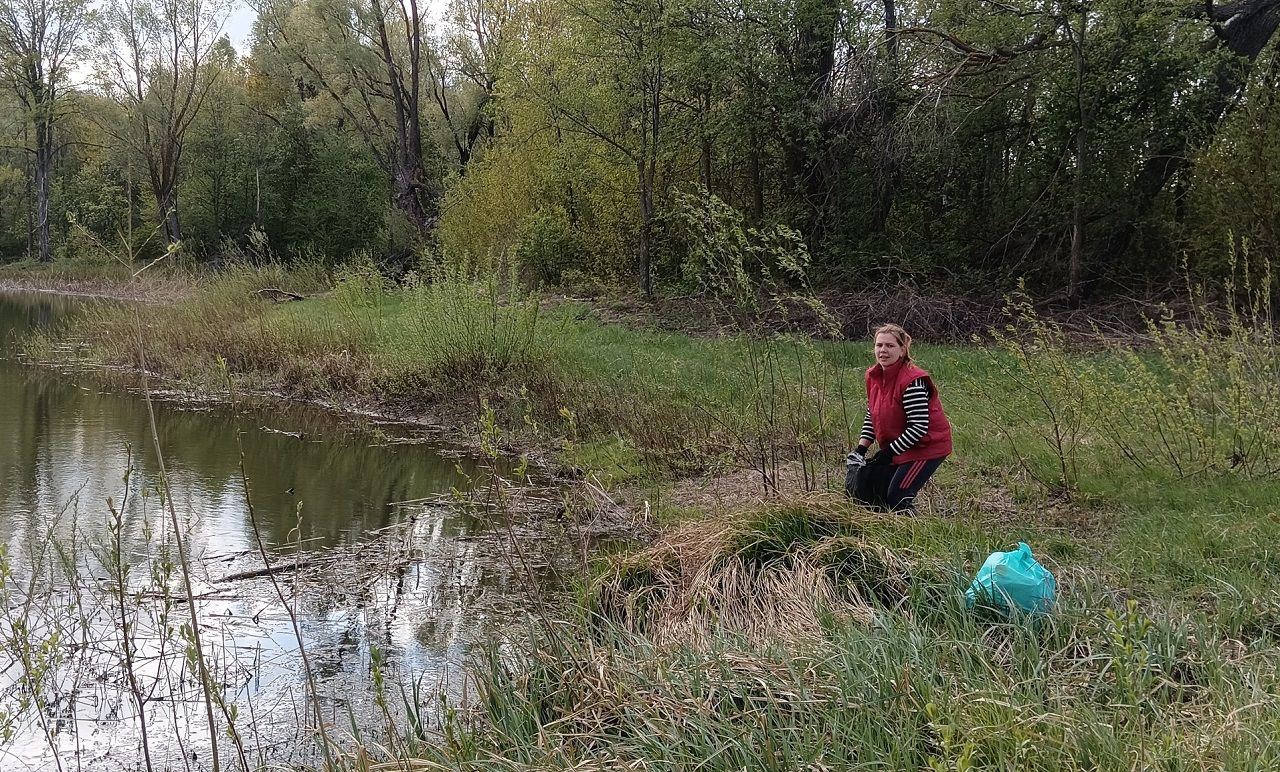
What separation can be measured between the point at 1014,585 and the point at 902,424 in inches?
68.7

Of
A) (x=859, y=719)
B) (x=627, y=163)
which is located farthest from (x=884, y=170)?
(x=859, y=719)

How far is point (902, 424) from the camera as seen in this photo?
585cm

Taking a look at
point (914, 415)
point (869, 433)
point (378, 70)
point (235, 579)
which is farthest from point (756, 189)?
point (378, 70)

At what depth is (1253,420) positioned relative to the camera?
623cm

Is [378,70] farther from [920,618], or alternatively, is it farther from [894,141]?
[920,618]

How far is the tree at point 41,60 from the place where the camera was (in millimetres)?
40750

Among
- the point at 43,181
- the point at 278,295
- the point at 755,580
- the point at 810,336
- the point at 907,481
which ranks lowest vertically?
the point at 755,580

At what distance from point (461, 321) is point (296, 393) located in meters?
3.71

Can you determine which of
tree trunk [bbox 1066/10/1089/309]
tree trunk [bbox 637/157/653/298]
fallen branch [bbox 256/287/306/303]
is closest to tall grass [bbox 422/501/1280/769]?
tree trunk [bbox 1066/10/1089/309]

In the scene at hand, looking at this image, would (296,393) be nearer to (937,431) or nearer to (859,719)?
(937,431)

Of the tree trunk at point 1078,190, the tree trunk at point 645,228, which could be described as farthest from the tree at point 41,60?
the tree trunk at point 1078,190

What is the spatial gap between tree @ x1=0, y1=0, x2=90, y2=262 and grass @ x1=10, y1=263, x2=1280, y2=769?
43079mm

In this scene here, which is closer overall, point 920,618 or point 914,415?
point 920,618

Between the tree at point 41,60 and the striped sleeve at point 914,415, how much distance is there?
147ft
